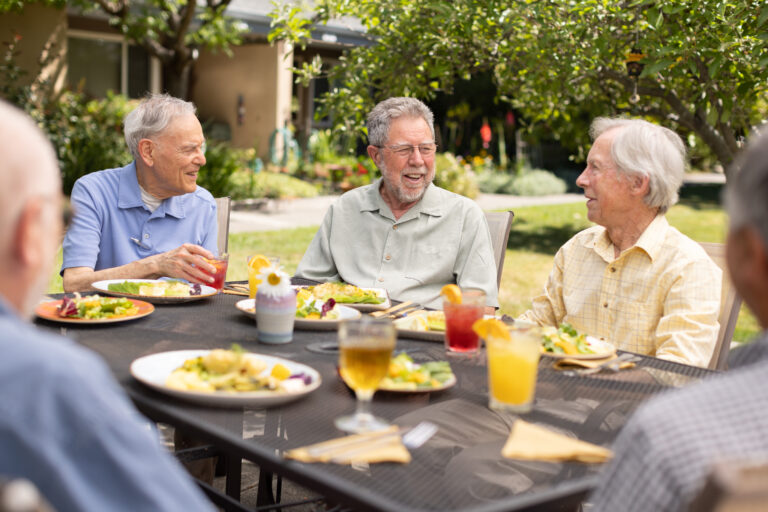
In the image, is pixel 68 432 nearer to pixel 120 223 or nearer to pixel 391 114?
pixel 120 223

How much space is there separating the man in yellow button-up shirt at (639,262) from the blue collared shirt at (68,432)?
2031 millimetres

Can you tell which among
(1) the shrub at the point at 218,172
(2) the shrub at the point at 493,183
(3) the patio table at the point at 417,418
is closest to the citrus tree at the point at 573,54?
(3) the patio table at the point at 417,418

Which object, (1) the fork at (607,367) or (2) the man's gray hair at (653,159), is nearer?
(1) the fork at (607,367)

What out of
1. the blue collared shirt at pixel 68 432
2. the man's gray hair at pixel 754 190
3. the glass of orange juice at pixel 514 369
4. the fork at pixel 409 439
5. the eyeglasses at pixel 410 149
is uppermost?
the man's gray hair at pixel 754 190

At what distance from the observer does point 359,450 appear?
1550mm

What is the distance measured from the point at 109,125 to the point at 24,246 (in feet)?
37.4

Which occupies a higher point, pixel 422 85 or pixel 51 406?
pixel 422 85

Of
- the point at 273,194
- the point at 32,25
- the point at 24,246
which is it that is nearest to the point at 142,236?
the point at 24,246

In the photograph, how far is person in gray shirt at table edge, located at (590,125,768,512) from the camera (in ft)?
3.49

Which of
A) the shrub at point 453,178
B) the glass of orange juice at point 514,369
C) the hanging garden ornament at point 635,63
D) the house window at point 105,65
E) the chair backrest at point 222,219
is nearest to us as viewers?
the glass of orange juice at point 514,369

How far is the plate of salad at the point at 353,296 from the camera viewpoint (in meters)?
2.90

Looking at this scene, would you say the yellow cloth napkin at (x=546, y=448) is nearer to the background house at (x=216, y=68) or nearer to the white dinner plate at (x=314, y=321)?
the white dinner plate at (x=314, y=321)

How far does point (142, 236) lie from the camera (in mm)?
3566

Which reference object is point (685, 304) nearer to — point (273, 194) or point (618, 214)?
point (618, 214)
